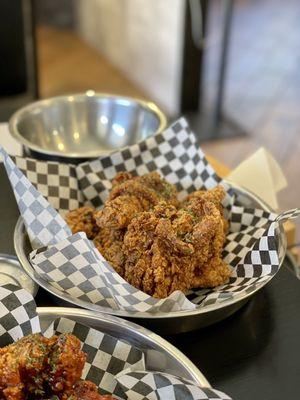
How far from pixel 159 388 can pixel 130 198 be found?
34 centimetres

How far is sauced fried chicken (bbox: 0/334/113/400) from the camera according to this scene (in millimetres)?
625

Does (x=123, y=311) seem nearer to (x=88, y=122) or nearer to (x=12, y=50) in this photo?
(x=88, y=122)

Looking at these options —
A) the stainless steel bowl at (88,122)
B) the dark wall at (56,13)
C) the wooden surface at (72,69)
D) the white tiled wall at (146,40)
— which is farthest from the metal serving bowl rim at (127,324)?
the dark wall at (56,13)

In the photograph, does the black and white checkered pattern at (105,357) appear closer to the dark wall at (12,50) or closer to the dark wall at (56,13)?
the dark wall at (12,50)

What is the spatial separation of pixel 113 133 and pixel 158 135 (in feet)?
0.94

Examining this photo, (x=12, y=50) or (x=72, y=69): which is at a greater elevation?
(x=12, y=50)

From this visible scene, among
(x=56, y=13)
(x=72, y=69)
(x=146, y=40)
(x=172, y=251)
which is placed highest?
(x=172, y=251)

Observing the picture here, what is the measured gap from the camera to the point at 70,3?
412 cm

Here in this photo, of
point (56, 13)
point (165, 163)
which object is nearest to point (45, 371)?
point (165, 163)

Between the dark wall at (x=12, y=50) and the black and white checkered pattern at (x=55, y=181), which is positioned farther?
the dark wall at (x=12, y=50)

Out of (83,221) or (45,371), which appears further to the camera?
(83,221)

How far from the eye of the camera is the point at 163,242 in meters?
0.81

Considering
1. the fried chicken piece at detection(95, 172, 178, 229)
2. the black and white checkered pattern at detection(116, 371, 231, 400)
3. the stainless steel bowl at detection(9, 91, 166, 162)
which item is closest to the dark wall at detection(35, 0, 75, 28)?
the stainless steel bowl at detection(9, 91, 166, 162)

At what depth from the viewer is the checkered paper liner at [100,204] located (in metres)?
0.78
